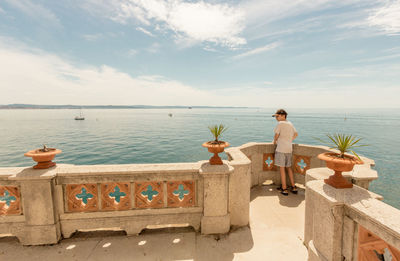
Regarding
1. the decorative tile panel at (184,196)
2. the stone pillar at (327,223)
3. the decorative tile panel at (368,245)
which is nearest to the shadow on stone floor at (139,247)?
the decorative tile panel at (184,196)

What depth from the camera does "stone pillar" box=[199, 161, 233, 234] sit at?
4.14m

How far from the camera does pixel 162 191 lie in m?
4.25

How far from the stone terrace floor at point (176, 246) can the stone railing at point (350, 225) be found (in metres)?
1.19

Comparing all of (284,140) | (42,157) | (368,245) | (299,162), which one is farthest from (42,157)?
(299,162)

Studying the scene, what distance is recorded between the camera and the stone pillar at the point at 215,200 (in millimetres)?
4145

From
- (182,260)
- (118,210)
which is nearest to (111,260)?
(118,210)

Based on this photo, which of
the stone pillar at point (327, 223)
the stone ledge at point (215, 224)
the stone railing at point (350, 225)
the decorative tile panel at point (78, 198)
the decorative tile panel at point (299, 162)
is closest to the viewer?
the stone railing at point (350, 225)

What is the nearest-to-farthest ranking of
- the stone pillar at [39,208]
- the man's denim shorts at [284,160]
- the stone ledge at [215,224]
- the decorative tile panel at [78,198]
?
the stone pillar at [39,208]
the decorative tile panel at [78,198]
the stone ledge at [215,224]
the man's denim shorts at [284,160]

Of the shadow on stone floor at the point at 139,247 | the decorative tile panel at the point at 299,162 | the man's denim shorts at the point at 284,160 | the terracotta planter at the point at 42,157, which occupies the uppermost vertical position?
the terracotta planter at the point at 42,157

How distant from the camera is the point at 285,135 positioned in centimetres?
619

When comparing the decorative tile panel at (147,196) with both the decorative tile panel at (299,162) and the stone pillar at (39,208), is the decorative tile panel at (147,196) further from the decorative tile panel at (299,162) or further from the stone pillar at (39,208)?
the decorative tile panel at (299,162)

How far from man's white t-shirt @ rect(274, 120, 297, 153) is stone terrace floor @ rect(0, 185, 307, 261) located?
7.81 ft

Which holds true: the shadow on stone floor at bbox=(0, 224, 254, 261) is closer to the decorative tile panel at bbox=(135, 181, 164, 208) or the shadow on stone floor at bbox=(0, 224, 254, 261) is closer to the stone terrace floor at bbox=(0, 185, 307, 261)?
the stone terrace floor at bbox=(0, 185, 307, 261)

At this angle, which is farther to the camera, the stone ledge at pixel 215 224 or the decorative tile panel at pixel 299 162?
the decorative tile panel at pixel 299 162
